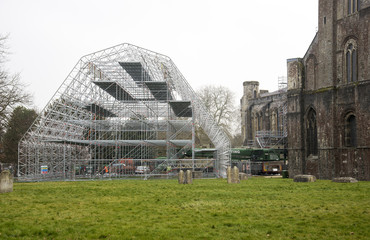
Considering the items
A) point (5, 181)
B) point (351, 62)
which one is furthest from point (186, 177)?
point (351, 62)

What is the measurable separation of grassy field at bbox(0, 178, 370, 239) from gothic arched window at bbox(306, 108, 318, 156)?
1517 centimetres

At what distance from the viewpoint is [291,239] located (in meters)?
7.88

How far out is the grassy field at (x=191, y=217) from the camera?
8.50 meters

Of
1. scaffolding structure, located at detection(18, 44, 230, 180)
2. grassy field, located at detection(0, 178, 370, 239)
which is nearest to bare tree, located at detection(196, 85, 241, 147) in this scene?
scaffolding structure, located at detection(18, 44, 230, 180)

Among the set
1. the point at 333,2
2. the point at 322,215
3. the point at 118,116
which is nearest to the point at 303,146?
the point at 333,2

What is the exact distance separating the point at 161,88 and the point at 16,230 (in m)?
25.3

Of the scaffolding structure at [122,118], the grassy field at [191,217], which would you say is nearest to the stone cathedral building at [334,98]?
the scaffolding structure at [122,118]

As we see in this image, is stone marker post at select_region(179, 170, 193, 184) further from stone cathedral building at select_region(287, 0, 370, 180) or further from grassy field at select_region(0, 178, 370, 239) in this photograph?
stone cathedral building at select_region(287, 0, 370, 180)

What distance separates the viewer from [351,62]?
86.6 feet

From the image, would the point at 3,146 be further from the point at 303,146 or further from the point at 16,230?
the point at 16,230

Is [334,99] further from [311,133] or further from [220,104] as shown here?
[220,104]

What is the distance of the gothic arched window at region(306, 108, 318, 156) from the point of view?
29.7 meters

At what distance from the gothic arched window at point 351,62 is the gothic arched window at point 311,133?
4.18 m

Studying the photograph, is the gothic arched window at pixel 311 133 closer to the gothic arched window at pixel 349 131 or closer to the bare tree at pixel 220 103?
the gothic arched window at pixel 349 131
